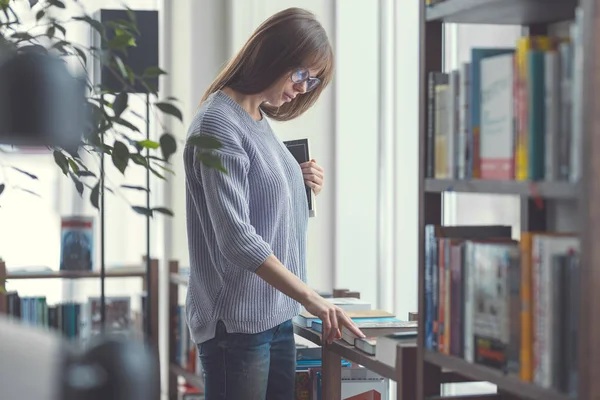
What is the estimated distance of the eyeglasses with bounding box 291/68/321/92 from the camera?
6.49ft

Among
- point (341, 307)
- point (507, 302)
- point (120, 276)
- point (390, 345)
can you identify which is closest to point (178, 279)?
point (120, 276)

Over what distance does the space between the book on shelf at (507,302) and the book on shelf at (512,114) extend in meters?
0.11

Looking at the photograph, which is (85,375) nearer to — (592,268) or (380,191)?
(592,268)

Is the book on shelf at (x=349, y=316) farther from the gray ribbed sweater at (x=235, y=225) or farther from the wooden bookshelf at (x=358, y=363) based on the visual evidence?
the gray ribbed sweater at (x=235, y=225)

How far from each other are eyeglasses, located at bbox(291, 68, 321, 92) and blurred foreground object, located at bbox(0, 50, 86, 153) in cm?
150

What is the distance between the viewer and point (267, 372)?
191 centimetres

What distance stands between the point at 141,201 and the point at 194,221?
324 centimetres

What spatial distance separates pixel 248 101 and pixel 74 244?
7.61 feet

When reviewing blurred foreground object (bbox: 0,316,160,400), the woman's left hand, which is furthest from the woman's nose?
blurred foreground object (bbox: 0,316,160,400)

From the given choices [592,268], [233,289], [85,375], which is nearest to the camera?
[85,375]

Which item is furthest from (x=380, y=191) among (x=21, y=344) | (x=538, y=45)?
(x=21, y=344)

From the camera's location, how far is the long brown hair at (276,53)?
1936 mm

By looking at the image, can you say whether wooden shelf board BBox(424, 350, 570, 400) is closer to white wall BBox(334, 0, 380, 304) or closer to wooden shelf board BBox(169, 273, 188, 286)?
white wall BBox(334, 0, 380, 304)

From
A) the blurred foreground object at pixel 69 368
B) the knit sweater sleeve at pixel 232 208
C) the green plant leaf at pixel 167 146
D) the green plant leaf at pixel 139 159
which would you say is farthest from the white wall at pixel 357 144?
the blurred foreground object at pixel 69 368
